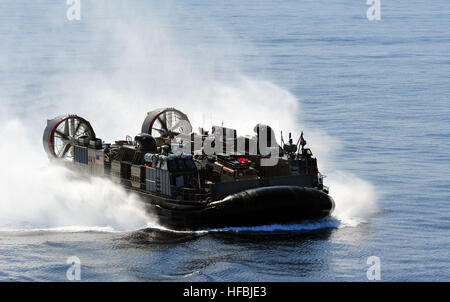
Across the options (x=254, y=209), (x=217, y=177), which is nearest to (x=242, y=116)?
(x=217, y=177)

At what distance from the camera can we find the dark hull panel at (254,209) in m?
36.2

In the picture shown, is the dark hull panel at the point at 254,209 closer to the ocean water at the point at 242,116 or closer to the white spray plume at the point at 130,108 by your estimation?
the ocean water at the point at 242,116

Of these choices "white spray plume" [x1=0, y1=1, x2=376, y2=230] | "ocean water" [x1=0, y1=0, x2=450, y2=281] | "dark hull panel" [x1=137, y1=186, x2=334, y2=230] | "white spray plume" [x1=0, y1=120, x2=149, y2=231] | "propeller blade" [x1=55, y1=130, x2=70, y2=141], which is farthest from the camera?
"propeller blade" [x1=55, y1=130, x2=70, y2=141]

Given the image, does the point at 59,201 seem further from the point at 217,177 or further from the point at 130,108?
the point at 130,108

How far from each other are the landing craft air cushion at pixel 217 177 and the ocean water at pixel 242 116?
0.90 m

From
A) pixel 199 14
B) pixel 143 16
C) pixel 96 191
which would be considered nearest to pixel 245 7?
pixel 199 14

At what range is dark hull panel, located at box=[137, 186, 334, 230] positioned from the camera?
119 ft

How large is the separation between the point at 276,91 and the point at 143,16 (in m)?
55.4

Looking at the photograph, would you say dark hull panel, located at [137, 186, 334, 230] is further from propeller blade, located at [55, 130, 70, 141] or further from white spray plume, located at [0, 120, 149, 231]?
propeller blade, located at [55, 130, 70, 141]

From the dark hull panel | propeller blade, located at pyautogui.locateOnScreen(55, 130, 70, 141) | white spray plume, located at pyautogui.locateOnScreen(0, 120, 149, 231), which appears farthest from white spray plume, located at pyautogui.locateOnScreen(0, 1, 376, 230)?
the dark hull panel

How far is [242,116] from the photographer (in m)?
59.2

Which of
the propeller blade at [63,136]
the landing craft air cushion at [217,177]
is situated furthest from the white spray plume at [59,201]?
the propeller blade at [63,136]

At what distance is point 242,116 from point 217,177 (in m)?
20.8

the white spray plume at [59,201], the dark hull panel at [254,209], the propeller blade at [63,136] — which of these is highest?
the propeller blade at [63,136]
